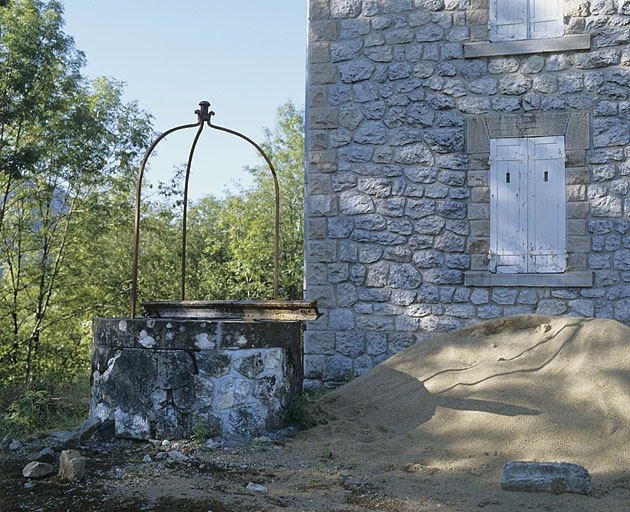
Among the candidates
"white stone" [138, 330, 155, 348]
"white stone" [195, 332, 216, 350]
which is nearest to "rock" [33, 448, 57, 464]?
"white stone" [138, 330, 155, 348]

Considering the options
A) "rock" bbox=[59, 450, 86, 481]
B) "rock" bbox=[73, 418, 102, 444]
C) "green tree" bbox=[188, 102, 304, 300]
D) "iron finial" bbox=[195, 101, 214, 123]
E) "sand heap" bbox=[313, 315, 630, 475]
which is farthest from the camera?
"green tree" bbox=[188, 102, 304, 300]

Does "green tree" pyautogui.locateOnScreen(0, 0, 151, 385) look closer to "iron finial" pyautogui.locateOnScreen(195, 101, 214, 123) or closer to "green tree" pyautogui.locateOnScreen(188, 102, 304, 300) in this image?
"green tree" pyautogui.locateOnScreen(188, 102, 304, 300)

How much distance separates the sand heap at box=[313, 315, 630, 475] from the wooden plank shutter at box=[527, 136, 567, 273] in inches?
44.4

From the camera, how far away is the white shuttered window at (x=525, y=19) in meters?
6.91

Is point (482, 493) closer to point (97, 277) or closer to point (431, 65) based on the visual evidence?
point (431, 65)

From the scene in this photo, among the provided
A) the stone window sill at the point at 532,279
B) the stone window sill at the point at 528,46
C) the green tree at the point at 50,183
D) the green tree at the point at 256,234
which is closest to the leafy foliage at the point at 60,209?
the green tree at the point at 50,183

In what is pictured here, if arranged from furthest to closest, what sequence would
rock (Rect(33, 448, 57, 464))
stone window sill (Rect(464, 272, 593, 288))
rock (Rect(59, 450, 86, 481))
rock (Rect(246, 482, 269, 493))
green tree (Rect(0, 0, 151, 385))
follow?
green tree (Rect(0, 0, 151, 385)), stone window sill (Rect(464, 272, 593, 288)), rock (Rect(33, 448, 57, 464)), rock (Rect(59, 450, 86, 481)), rock (Rect(246, 482, 269, 493))

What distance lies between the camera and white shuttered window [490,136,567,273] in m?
6.77

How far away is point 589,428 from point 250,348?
2359 mm

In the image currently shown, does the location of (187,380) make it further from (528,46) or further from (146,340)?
(528,46)

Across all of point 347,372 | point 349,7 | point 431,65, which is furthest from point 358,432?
point 349,7

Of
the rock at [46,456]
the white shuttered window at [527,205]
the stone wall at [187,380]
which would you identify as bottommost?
the rock at [46,456]

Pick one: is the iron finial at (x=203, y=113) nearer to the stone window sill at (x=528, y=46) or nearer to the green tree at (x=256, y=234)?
the stone window sill at (x=528, y=46)

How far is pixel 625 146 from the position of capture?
6.66 metres
